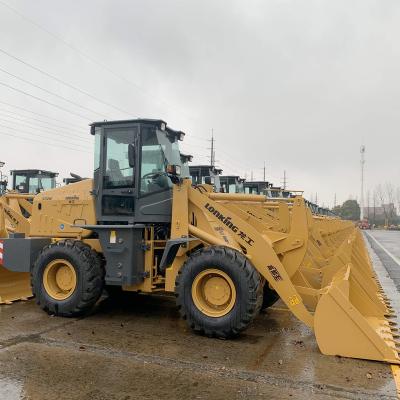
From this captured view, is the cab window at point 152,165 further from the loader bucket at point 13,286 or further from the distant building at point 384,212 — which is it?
the distant building at point 384,212

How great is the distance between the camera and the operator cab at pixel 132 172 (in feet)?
21.8

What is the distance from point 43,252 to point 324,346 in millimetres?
4222

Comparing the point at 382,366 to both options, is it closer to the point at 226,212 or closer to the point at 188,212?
the point at 226,212

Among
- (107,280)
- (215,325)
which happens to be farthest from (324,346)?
(107,280)

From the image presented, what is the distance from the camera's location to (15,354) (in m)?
4.99

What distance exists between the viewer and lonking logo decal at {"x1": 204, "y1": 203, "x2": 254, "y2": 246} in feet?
19.6

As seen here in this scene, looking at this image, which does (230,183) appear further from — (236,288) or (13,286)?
(236,288)

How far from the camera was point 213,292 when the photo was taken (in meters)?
5.87

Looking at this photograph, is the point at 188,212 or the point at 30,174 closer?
the point at 188,212

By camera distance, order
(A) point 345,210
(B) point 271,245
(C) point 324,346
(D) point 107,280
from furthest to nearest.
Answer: (A) point 345,210, (D) point 107,280, (B) point 271,245, (C) point 324,346

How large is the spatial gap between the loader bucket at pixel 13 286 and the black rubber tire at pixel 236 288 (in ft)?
11.8

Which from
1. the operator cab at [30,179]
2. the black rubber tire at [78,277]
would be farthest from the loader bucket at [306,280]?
the operator cab at [30,179]

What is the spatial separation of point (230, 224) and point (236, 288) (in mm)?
919

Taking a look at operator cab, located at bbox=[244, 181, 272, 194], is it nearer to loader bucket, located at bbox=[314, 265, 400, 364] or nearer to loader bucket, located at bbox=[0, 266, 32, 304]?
loader bucket, located at bbox=[0, 266, 32, 304]
